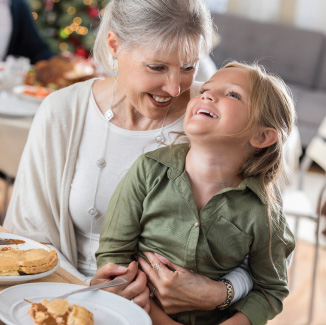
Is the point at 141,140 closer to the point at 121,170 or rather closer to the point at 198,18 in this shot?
the point at 121,170

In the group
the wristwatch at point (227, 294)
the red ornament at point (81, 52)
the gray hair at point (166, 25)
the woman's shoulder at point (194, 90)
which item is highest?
the gray hair at point (166, 25)

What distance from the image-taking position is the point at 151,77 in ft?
4.83

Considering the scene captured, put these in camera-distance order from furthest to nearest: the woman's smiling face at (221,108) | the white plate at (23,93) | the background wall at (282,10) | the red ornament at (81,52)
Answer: the background wall at (282,10)
the red ornament at (81,52)
the white plate at (23,93)
the woman's smiling face at (221,108)

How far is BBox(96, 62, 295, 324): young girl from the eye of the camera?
1.31m

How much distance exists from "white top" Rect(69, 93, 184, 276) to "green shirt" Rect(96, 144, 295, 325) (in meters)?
0.23

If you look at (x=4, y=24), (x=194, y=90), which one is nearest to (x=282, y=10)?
(x=4, y=24)

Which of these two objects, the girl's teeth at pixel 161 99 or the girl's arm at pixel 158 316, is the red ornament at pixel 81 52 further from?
the girl's arm at pixel 158 316

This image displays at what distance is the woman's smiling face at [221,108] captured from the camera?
1.27 m

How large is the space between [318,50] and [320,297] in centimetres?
332

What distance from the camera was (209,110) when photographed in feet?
4.21

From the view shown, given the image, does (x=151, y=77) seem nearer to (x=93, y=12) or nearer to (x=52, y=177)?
(x=52, y=177)

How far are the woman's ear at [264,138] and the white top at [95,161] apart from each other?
1.08ft

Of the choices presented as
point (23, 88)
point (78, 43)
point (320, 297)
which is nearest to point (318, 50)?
point (78, 43)

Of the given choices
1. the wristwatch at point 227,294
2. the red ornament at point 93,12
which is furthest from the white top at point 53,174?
the red ornament at point 93,12
